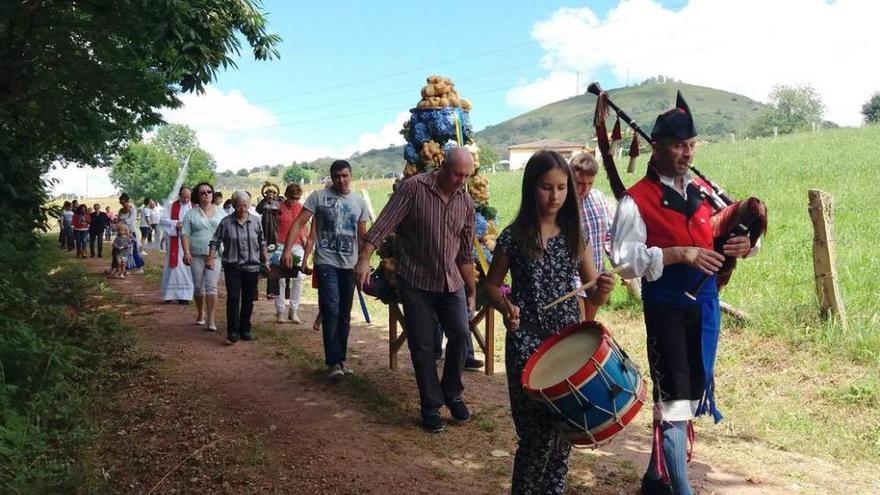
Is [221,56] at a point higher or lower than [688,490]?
higher

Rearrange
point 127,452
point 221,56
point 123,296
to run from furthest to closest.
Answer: point 123,296
point 221,56
point 127,452

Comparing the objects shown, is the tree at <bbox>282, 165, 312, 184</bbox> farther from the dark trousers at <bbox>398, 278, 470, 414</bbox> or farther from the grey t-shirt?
the dark trousers at <bbox>398, 278, 470, 414</bbox>

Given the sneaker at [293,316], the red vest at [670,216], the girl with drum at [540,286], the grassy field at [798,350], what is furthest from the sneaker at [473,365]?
the red vest at [670,216]

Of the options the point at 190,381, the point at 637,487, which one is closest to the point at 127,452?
the point at 190,381

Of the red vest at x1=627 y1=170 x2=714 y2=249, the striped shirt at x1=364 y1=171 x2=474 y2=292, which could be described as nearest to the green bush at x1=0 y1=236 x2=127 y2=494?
the striped shirt at x1=364 y1=171 x2=474 y2=292

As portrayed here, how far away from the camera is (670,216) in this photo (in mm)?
3697

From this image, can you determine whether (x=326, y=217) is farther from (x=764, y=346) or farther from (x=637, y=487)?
(x=764, y=346)

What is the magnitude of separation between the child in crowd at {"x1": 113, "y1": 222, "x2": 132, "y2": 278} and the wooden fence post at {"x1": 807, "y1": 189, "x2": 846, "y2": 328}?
45.8 ft

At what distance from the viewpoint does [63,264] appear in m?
18.8

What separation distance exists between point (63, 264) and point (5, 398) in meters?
14.9

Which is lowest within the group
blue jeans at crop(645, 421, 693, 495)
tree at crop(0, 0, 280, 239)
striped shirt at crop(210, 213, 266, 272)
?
blue jeans at crop(645, 421, 693, 495)

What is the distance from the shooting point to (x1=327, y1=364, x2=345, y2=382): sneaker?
6.99 m

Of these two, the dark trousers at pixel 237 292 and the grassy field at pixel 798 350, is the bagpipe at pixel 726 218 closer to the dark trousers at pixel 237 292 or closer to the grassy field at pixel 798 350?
the grassy field at pixel 798 350

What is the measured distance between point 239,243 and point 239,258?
0.18 m
